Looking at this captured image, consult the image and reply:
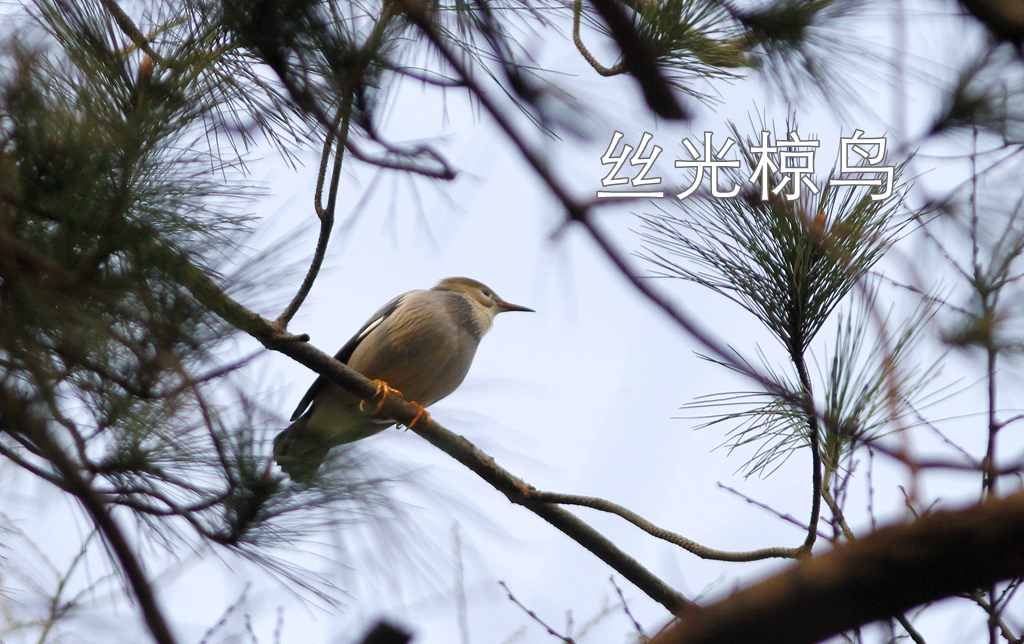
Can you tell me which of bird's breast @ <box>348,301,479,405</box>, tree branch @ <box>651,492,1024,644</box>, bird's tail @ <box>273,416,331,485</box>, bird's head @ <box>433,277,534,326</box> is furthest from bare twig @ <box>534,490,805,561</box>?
bird's head @ <box>433,277,534,326</box>

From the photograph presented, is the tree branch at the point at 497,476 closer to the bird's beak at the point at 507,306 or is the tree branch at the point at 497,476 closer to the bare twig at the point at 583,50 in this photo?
the bare twig at the point at 583,50

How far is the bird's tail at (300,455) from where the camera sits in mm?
2066

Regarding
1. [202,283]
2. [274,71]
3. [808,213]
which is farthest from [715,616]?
[274,71]

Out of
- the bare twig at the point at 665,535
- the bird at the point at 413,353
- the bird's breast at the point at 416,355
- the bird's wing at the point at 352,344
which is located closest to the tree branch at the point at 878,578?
the bare twig at the point at 665,535

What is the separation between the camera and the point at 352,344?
15.9 ft

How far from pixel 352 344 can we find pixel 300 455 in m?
2.69

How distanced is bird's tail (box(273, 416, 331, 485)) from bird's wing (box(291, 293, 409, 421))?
2101 mm

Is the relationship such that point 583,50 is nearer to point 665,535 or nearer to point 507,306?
point 665,535

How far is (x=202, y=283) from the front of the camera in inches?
65.5

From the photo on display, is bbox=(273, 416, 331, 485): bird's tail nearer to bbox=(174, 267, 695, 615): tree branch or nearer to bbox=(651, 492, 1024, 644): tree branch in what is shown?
bbox=(174, 267, 695, 615): tree branch

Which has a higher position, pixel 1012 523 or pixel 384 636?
pixel 1012 523

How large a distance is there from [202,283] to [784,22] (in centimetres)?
165

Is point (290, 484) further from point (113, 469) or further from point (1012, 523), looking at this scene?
point (1012, 523)

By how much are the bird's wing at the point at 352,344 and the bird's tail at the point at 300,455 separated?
2.10 meters
